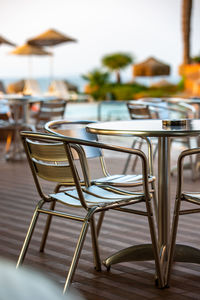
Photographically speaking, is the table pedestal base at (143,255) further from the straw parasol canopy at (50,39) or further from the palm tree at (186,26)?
the palm tree at (186,26)

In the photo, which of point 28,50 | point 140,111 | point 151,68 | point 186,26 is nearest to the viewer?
point 140,111

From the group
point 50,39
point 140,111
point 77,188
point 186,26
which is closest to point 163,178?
point 77,188

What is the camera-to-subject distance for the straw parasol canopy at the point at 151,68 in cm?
2702

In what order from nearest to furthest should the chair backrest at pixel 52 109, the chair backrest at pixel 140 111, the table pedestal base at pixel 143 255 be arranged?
the table pedestal base at pixel 143 255
the chair backrest at pixel 140 111
the chair backrest at pixel 52 109

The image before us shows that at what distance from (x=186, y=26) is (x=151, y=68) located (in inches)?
239

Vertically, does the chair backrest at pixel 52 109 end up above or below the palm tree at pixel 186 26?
below

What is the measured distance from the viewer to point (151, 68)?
27.0 meters

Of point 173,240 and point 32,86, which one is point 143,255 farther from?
point 32,86

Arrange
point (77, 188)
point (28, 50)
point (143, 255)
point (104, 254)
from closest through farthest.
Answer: point (77, 188) < point (143, 255) < point (104, 254) < point (28, 50)

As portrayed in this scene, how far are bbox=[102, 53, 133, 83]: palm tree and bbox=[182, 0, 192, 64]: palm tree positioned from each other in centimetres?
1244

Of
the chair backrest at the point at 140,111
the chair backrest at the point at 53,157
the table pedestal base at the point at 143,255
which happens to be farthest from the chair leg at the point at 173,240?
the chair backrest at the point at 140,111

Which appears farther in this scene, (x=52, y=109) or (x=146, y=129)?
(x=52, y=109)

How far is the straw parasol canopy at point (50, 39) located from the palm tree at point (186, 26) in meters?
7.01

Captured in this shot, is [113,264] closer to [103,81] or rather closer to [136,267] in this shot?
[136,267]
